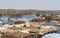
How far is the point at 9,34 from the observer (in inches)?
573

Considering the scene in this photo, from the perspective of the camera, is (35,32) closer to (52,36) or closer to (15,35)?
(15,35)

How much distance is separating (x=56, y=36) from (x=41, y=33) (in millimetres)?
3077

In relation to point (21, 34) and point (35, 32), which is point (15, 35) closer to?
point (21, 34)

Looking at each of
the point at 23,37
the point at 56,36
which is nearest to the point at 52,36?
the point at 56,36

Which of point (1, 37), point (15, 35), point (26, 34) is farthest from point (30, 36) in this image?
point (1, 37)

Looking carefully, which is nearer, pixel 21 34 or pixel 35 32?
pixel 21 34

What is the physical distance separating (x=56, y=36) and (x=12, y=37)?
333 centimetres

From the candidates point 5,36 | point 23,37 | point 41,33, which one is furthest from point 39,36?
point 5,36

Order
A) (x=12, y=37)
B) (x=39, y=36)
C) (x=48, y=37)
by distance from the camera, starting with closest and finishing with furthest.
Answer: (x=48, y=37), (x=12, y=37), (x=39, y=36)

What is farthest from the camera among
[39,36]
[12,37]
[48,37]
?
[39,36]

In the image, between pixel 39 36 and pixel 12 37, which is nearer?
pixel 12 37

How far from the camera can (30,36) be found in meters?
14.9

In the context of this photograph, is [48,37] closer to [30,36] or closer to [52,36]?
[52,36]

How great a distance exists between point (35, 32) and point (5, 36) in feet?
8.79
